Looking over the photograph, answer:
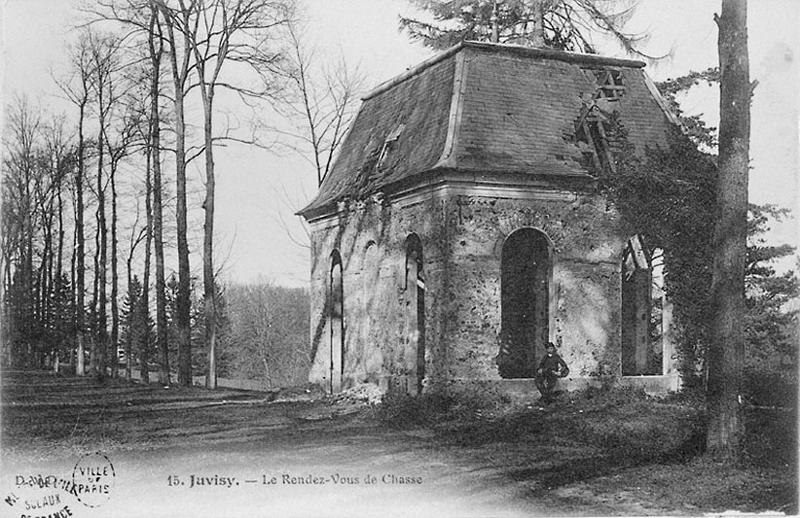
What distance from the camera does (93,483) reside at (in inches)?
430

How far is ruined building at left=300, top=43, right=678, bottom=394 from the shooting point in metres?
18.5

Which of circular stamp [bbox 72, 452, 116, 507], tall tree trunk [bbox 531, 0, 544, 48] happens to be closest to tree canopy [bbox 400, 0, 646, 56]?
tall tree trunk [bbox 531, 0, 544, 48]

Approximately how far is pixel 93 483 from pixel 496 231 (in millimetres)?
10022

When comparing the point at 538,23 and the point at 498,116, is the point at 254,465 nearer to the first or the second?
the point at 498,116

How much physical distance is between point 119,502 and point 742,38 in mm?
9643

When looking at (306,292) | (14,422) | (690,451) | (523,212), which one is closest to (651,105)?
(523,212)

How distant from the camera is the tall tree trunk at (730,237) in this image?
40.1 feet

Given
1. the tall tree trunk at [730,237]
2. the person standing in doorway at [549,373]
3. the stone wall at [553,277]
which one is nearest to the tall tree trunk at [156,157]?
the stone wall at [553,277]

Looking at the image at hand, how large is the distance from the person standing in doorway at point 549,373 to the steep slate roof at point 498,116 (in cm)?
360

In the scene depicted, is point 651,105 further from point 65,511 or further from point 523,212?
point 65,511

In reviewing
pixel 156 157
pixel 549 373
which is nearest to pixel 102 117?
pixel 156 157

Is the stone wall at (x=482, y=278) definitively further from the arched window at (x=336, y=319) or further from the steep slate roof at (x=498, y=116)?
the arched window at (x=336, y=319)

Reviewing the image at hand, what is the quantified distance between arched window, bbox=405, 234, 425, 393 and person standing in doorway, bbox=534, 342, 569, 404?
8.52 feet

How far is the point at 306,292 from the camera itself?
252 ft
